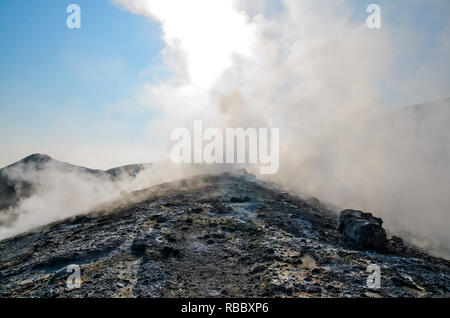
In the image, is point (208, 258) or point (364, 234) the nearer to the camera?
point (208, 258)

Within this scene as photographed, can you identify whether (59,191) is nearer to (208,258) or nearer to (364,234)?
(208,258)

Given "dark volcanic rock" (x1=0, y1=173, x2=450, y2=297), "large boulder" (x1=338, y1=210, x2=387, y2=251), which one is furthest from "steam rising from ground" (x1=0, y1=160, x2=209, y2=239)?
"large boulder" (x1=338, y1=210, x2=387, y2=251)

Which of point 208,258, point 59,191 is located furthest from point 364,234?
point 59,191

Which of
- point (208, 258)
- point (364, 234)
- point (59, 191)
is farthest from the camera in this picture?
point (59, 191)

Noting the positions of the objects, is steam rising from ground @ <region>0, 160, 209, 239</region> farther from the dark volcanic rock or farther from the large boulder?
the large boulder

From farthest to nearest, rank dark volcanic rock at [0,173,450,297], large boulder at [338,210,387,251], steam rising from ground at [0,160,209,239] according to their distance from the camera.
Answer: steam rising from ground at [0,160,209,239] → large boulder at [338,210,387,251] → dark volcanic rock at [0,173,450,297]

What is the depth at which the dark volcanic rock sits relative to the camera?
8.95 m

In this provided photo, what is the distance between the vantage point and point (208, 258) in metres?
11.5

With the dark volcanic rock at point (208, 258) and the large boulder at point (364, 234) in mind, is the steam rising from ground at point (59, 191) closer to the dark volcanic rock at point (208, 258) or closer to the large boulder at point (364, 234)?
the dark volcanic rock at point (208, 258)

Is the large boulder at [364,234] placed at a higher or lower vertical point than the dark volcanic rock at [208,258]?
higher

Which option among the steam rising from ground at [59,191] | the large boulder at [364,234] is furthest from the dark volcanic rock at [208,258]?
the steam rising from ground at [59,191]

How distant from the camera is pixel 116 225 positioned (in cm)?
1555

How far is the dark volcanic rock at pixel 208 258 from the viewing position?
352 inches
